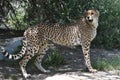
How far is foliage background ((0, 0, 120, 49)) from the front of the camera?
38.5 feet

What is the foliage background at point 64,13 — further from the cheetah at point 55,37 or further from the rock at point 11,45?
the cheetah at point 55,37

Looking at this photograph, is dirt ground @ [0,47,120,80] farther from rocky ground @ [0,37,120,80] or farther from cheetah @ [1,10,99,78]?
cheetah @ [1,10,99,78]

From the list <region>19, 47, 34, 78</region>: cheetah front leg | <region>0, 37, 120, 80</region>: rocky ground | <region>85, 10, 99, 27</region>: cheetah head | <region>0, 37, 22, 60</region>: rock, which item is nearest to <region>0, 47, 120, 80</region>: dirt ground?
<region>0, 37, 120, 80</region>: rocky ground

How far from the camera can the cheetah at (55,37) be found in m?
9.00

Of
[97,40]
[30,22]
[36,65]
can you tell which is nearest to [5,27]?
[30,22]

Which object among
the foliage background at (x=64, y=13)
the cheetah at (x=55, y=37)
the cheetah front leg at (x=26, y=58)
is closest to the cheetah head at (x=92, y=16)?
the cheetah at (x=55, y=37)

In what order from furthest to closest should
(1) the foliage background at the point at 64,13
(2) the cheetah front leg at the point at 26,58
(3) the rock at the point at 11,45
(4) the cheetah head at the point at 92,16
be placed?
(1) the foliage background at the point at 64,13, (3) the rock at the point at 11,45, (4) the cheetah head at the point at 92,16, (2) the cheetah front leg at the point at 26,58

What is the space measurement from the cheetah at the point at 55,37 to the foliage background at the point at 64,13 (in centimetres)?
204

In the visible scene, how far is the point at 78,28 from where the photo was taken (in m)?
9.60

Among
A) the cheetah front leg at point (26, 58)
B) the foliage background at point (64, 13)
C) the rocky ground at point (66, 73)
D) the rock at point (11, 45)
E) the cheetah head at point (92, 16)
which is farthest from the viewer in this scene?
the foliage background at point (64, 13)

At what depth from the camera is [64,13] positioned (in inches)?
463

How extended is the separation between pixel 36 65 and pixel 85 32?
1.45 metres

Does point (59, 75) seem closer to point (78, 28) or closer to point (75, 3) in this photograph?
point (78, 28)

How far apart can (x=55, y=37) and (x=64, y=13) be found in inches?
99.3
